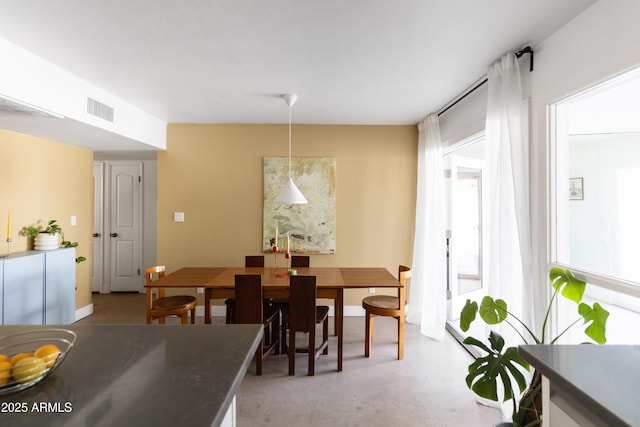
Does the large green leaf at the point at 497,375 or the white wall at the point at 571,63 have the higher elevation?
the white wall at the point at 571,63

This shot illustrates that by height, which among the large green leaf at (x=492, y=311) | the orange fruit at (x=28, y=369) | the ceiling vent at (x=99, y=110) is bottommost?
the large green leaf at (x=492, y=311)

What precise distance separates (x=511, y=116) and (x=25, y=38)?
10.7ft

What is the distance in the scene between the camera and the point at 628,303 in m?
1.71

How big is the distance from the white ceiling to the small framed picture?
93 cm

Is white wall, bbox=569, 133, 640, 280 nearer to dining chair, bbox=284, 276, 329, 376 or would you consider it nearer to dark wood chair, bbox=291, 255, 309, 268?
dining chair, bbox=284, 276, 329, 376

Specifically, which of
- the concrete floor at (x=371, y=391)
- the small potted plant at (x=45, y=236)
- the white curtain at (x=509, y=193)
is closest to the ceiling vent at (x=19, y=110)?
the small potted plant at (x=45, y=236)

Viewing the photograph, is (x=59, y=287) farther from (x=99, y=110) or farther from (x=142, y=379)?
(x=142, y=379)

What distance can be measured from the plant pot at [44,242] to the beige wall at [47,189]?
11cm

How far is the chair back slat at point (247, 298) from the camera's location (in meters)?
2.71

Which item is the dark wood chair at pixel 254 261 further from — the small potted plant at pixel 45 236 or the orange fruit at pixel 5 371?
the orange fruit at pixel 5 371

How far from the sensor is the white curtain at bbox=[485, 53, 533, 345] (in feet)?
6.98

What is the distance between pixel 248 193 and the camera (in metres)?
4.27

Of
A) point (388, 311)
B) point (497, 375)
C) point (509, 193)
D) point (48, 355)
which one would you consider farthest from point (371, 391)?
point (48, 355)

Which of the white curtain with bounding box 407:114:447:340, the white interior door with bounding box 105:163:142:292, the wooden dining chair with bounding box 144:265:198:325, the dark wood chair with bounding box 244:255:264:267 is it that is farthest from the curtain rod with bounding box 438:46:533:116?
the white interior door with bounding box 105:163:142:292
